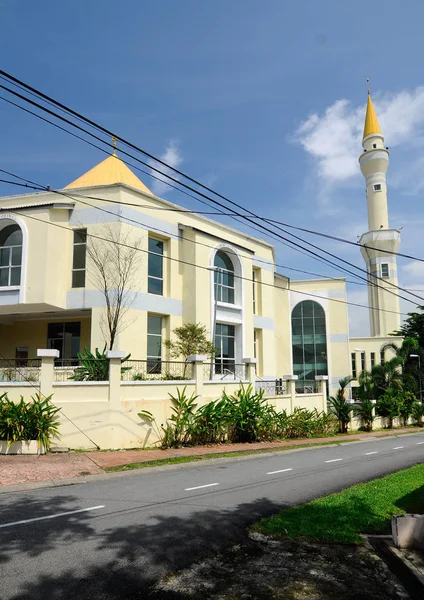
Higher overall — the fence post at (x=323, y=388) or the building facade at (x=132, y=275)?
the building facade at (x=132, y=275)

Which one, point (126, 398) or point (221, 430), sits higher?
point (126, 398)

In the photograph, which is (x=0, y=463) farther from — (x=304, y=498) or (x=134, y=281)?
(x=134, y=281)

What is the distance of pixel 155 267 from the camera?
21.8 metres

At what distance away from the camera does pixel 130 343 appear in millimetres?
19359

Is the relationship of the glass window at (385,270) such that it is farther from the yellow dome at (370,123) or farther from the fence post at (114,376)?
the fence post at (114,376)

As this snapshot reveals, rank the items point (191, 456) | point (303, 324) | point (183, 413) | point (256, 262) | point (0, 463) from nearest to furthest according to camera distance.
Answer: point (0, 463) → point (191, 456) → point (183, 413) → point (256, 262) → point (303, 324)

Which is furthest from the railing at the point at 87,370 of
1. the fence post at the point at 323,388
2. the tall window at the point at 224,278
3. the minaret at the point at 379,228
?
the minaret at the point at 379,228

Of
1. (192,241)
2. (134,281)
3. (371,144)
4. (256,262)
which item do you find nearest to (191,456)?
(134,281)

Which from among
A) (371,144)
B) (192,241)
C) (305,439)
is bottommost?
(305,439)

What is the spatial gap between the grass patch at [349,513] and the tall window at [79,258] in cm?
1443

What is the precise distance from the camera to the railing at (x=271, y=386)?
64.0ft

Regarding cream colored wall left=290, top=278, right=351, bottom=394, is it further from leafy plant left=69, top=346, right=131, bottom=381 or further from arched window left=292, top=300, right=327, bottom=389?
leafy plant left=69, top=346, right=131, bottom=381

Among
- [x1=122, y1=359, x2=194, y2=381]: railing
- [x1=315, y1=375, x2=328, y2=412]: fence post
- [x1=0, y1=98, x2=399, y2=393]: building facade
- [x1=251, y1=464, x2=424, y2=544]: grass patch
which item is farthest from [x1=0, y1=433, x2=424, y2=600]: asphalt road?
[x1=315, y1=375, x2=328, y2=412]: fence post

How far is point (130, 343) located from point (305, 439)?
8164mm
